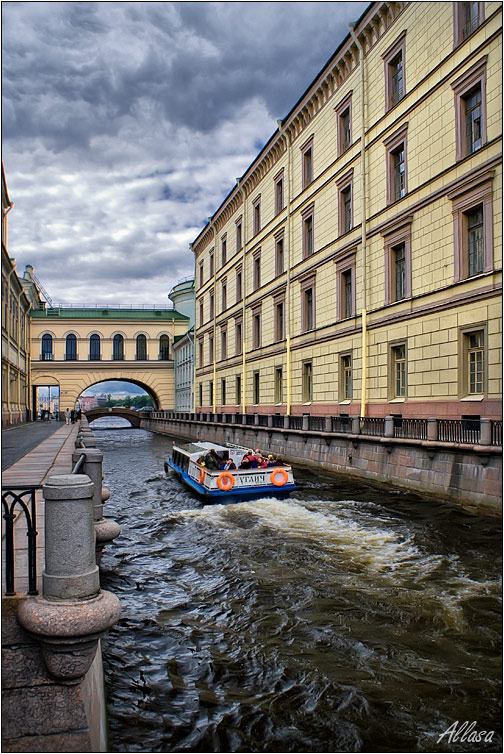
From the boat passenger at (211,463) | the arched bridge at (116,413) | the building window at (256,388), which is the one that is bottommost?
the arched bridge at (116,413)

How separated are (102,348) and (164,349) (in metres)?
7.08

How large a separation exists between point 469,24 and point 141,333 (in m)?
54.5

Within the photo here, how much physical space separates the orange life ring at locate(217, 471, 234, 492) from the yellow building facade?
669 cm

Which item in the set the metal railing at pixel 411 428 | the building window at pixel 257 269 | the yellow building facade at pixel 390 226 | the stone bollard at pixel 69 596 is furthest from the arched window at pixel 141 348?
the stone bollard at pixel 69 596

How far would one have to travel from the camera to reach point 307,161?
29516 millimetres

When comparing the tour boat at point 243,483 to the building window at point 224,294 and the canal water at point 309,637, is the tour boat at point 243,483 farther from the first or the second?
the building window at point 224,294

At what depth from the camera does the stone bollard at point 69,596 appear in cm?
362

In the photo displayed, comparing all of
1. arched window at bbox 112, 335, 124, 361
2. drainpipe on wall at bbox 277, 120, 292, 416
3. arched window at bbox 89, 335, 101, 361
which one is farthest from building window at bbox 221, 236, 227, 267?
arched window at bbox 89, 335, 101, 361

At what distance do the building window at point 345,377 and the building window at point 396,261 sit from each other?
13.2ft

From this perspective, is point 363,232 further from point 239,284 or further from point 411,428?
point 239,284

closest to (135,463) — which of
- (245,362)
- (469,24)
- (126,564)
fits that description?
(245,362)

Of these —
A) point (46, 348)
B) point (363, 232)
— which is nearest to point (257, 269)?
point (363, 232)

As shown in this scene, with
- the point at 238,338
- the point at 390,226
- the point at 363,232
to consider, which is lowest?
the point at 238,338

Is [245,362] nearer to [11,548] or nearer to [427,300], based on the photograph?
[427,300]
